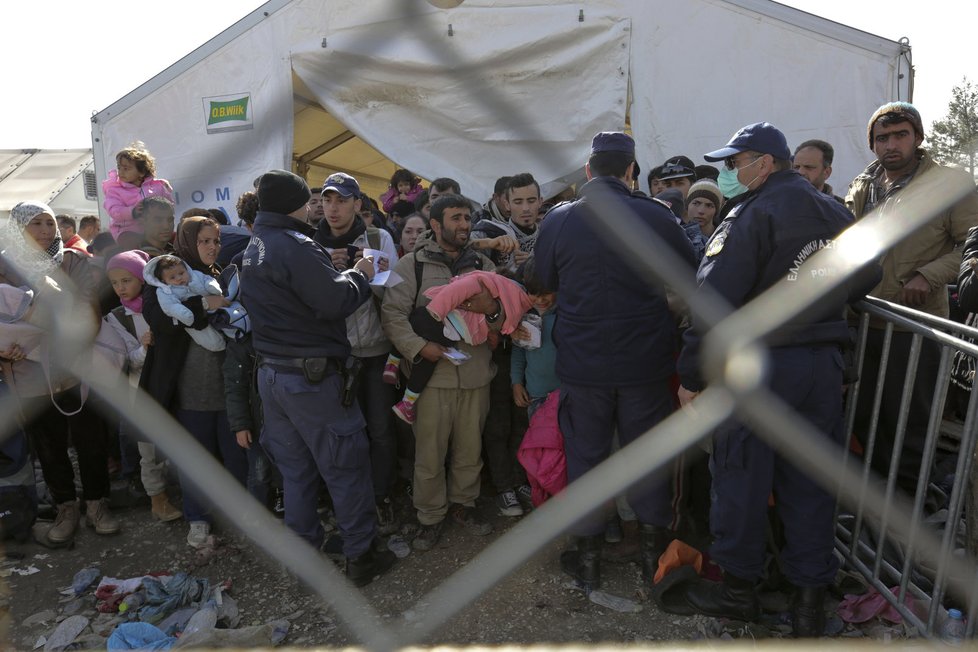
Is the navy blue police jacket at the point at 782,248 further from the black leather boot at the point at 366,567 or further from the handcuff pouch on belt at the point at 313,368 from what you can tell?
the black leather boot at the point at 366,567

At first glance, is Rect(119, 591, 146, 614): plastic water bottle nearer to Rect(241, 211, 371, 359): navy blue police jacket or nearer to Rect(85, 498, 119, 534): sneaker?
Rect(85, 498, 119, 534): sneaker

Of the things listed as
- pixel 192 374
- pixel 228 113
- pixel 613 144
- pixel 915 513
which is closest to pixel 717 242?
pixel 613 144

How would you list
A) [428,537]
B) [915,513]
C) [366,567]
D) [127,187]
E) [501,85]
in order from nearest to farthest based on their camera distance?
1. [915,513]
2. [366,567]
3. [428,537]
4. [127,187]
5. [501,85]

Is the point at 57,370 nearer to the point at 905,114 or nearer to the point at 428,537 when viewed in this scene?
the point at 428,537

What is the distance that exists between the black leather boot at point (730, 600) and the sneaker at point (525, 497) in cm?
118

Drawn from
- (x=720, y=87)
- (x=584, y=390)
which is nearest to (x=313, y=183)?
(x=720, y=87)

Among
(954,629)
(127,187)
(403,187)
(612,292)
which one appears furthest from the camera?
(403,187)

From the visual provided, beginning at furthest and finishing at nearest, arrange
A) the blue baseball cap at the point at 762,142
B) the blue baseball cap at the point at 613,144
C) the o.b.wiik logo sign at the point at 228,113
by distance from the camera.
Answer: the o.b.wiik logo sign at the point at 228,113, the blue baseball cap at the point at 613,144, the blue baseball cap at the point at 762,142

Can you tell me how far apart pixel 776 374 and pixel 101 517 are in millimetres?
3778

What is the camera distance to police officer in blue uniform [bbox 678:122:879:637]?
256cm

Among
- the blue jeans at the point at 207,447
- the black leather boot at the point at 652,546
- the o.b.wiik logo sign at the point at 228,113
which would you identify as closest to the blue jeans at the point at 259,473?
the blue jeans at the point at 207,447

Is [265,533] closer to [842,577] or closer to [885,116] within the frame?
[842,577]

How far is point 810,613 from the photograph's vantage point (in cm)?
271

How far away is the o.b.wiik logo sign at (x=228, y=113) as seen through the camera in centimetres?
582
